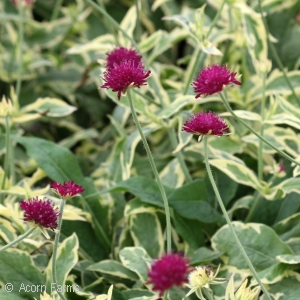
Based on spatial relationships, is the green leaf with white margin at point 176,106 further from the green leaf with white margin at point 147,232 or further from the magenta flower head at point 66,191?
the magenta flower head at point 66,191

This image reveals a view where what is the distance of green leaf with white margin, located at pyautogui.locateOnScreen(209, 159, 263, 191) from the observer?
0.82 metres

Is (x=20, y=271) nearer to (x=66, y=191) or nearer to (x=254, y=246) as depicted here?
(x=66, y=191)

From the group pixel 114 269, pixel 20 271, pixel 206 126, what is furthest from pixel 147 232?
pixel 206 126

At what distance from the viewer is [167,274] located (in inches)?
17.8

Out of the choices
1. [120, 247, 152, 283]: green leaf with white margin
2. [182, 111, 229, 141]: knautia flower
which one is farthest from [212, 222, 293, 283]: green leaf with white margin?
[182, 111, 229, 141]: knautia flower

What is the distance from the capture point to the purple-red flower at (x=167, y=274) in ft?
1.47

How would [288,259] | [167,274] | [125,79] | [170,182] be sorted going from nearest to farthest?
[167,274], [125,79], [288,259], [170,182]

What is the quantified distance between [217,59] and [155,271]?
750 millimetres

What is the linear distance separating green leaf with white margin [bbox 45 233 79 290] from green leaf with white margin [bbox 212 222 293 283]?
0.21 meters

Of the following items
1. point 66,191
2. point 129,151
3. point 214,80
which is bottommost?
point 129,151

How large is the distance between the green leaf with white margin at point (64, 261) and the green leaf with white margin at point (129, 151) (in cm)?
16

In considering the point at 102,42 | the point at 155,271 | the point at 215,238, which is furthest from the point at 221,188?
the point at 155,271

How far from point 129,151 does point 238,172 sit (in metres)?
0.20

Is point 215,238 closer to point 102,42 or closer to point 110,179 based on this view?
point 110,179
